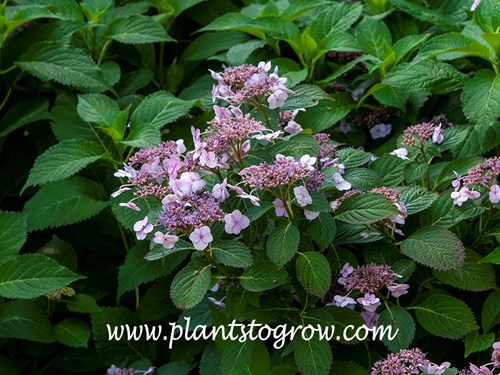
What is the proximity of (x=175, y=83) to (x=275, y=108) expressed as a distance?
88cm

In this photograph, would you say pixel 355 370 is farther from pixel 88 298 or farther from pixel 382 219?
pixel 88 298

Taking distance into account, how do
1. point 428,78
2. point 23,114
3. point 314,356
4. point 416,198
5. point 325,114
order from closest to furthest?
1. point 314,356
2. point 416,198
3. point 428,78
4. point 325,114
5. point 23,114

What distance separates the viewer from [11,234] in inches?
82.1

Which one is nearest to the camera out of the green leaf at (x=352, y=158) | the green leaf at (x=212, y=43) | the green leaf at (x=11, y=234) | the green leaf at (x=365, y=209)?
the green leaf at (x=365, y=209)

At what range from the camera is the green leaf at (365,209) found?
1.60 metres

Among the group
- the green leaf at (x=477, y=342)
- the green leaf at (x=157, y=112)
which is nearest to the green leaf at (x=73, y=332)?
the green leaf at (x=157, y=112)

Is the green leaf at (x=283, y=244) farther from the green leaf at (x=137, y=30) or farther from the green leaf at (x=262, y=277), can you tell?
the green leaf at (x=137, y=30)

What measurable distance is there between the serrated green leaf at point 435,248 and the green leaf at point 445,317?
11cm

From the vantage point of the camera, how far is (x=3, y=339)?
2234 mm

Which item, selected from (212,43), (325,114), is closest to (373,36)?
(325,114)

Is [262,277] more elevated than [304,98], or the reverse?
[304,98]

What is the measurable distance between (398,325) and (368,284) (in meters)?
0.10

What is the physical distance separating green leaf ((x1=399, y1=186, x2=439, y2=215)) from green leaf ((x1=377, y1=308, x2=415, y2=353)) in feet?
0.65

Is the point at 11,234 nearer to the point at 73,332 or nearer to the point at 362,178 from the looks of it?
the point at 73,332
